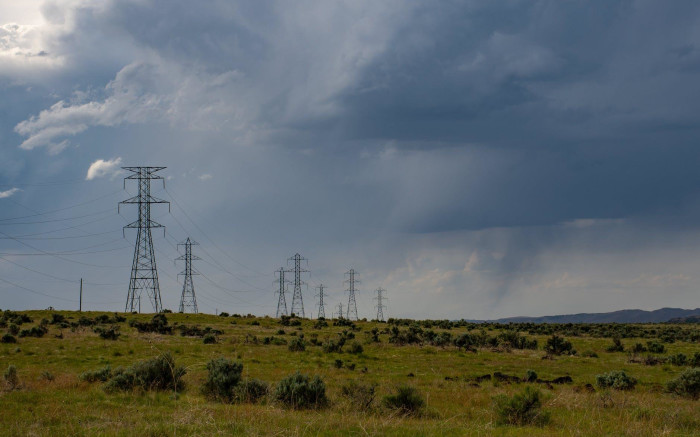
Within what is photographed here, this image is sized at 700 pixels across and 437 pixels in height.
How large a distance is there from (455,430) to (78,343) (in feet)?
111

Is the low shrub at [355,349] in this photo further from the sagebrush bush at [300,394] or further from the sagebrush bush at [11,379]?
the sagebrush bush at [11,379]

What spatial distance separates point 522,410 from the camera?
13.8 meters

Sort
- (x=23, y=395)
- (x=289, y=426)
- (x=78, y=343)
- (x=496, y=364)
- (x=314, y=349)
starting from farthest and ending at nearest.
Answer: (x=314, y=349) → (x=78, y=343) → (x=496, y=364) → (x=23, y=395) → (x=289, y=426)

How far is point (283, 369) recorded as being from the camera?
27688mm

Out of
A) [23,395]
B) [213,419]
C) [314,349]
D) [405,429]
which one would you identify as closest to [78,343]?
[314,349]

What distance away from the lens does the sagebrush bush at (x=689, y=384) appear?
21078 mm

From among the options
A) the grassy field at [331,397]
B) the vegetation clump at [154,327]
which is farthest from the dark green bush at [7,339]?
the vegetation clump at [154,327]

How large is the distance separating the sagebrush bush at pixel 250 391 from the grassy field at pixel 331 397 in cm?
84

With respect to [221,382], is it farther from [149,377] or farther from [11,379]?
[11,379]

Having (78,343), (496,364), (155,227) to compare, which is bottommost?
(496,364)

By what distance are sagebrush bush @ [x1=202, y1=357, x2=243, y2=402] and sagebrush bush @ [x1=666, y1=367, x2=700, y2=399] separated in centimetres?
1844

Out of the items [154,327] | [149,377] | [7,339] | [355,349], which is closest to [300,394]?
[149,377]

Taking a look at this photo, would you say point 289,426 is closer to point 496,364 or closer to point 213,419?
point 213,419

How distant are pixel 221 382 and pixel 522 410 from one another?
9.35 m
